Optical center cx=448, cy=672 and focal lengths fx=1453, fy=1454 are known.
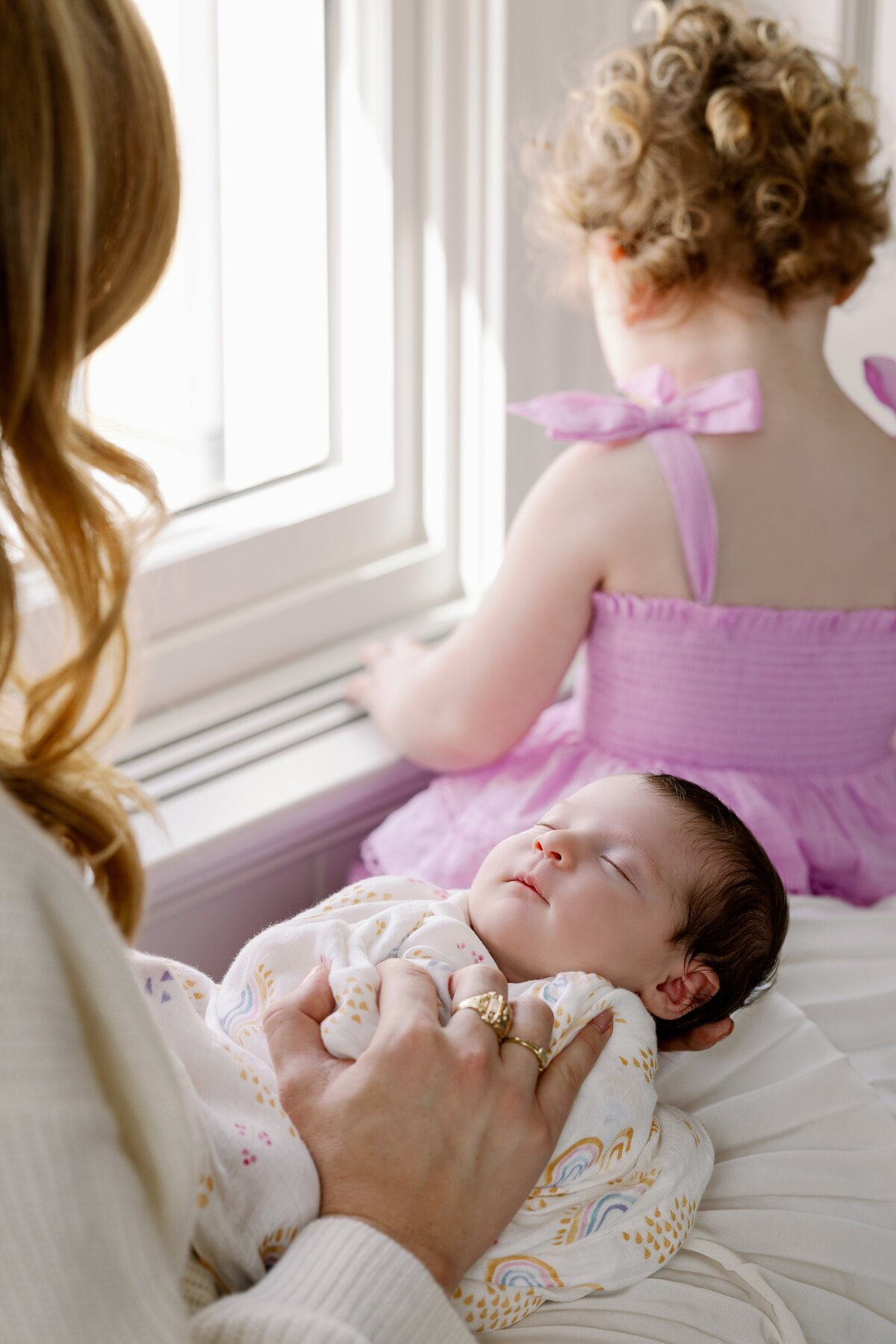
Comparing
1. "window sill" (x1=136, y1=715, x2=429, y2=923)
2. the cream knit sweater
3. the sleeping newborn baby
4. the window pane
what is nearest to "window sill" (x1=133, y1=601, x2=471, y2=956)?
"window sill" (x1=136, y1=715, x2=429, y2=923)

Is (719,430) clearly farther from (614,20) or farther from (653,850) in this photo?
(614,20)

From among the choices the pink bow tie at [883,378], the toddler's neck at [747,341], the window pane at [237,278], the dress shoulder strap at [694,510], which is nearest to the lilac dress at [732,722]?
the dress shoulder strap at [694,510]

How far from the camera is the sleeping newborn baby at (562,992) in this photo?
0.84 m

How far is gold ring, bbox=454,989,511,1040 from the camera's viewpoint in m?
0.91

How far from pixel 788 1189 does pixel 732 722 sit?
571mm

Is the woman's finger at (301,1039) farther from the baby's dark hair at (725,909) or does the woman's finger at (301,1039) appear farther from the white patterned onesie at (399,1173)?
the baby's dark hair at (725,909)

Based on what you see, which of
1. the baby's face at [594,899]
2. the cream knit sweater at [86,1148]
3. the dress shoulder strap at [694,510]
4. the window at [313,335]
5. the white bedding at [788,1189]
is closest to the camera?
the cream knit sweater at [86,1148]

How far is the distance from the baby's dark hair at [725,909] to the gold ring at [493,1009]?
0.66 ft

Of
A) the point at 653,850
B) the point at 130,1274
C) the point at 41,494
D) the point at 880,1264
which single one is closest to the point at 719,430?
the point at 653,850

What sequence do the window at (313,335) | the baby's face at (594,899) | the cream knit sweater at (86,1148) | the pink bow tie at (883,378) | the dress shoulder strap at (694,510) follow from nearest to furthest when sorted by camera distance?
1. the cream knit sweater at (86,1148)
2. the baby's face at (594,899)
3. the dress shoulder strap at (694,510)
4. the pink bow tie at (883,378)
5. the window at (313,335)

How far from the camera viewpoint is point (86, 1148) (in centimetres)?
65

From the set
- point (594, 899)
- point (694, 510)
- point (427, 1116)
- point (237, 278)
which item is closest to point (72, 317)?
point (427, 1116)

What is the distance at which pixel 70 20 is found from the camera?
25.6 inches

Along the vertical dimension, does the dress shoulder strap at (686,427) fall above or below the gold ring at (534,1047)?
above
